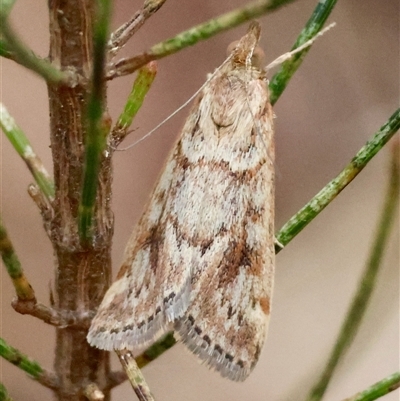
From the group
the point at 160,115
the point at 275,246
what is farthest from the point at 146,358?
the point at 160,115

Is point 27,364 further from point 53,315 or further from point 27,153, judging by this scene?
point 27,153

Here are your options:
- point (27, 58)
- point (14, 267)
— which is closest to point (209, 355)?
point (14, 267)

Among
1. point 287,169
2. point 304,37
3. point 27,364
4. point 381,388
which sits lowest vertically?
point 381,388

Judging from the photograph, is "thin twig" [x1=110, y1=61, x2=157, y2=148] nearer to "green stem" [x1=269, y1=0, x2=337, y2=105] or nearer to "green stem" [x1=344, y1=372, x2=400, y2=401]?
"green stem" [x1=269, y1=0, x2=337, y2=105]

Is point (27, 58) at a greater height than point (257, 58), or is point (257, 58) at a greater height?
point (257, 58)

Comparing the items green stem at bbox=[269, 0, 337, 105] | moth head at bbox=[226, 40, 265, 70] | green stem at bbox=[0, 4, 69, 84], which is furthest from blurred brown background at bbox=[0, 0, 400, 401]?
green stem at bbox=[0, 4, 69, 84]

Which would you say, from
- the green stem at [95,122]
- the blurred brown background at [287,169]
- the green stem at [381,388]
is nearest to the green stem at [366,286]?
the green stem at [381,388]
